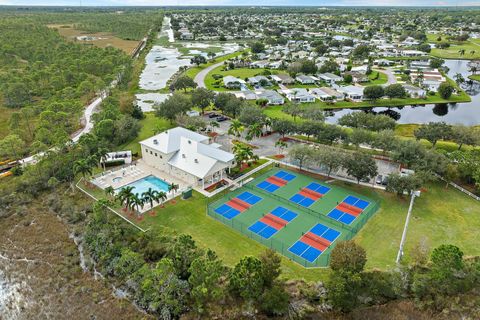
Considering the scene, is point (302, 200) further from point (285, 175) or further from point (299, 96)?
point (299, 96)

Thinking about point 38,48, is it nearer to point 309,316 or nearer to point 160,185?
point 160,185

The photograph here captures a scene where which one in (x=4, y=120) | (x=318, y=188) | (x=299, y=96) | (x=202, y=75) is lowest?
(x=4, y=120)

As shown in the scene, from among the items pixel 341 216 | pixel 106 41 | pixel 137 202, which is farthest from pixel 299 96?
pixel 106 41

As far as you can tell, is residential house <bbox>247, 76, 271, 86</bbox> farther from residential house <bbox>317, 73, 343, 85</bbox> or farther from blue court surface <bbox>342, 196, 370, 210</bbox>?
blue court surface <bbox>342, 196, 370, 210</bbox>

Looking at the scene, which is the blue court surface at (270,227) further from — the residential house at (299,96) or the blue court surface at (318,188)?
the residential house at (299,96)

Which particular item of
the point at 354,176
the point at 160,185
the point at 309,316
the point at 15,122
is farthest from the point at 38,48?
the point at 309,316

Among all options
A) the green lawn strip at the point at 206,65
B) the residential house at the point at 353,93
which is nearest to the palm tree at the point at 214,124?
the residential house at the point at 353,93
